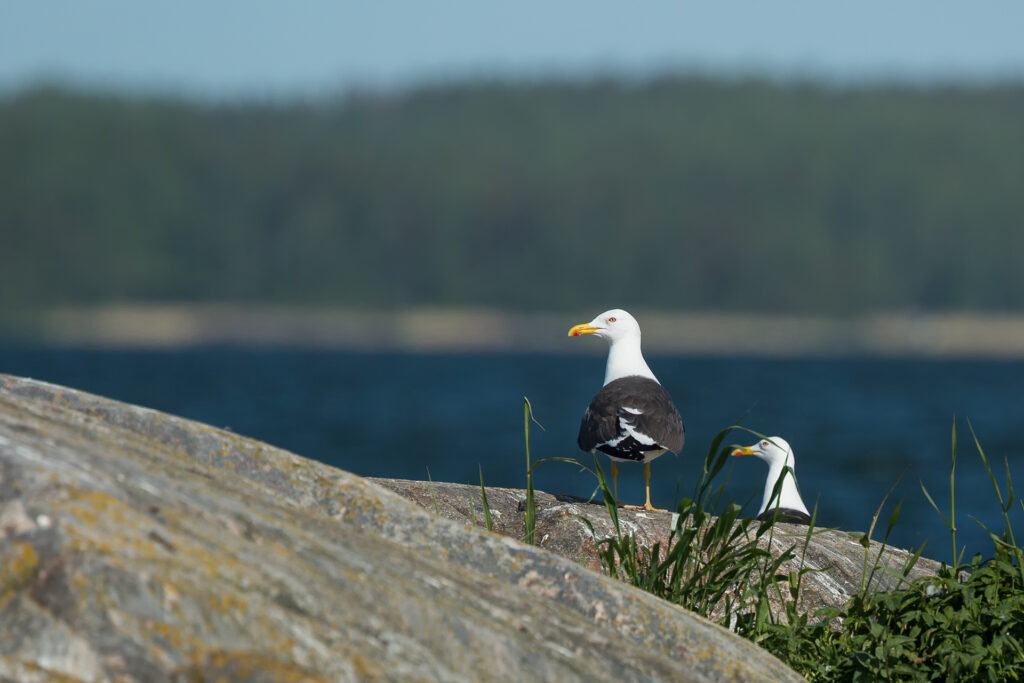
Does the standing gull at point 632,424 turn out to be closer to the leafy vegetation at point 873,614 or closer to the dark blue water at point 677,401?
the dark blue water at point 677,401

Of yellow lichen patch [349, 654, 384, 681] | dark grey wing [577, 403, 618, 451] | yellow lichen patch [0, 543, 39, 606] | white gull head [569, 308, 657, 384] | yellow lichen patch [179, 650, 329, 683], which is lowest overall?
dark grey wing [577, 403, 618, 451]

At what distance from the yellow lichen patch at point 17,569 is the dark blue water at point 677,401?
3.65m

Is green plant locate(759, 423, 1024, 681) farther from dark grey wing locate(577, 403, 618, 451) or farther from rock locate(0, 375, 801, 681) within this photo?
dark grey wing locate(577, 403, 618, 451)

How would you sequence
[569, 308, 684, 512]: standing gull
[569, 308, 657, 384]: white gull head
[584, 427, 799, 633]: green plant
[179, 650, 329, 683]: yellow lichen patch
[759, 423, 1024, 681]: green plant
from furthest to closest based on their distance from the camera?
1. [569, 308, 657, 384]: white gull head
2. [569, 308, 684, 512]: standing gull
3. [584, 427, 799, 633]: green plant
4. [759, 423, 1024, 681]: green plant
5. [179, 650, 329, 683]: yellow lichen patch

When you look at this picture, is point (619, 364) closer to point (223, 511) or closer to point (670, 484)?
point (223, 511)

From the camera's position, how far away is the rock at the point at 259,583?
2.65 metres

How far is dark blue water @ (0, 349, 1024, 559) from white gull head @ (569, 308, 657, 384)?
103 cm

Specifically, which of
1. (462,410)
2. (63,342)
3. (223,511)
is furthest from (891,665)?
(63,342)

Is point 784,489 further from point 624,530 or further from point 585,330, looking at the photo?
point 624,530

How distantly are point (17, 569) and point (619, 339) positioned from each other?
638cm

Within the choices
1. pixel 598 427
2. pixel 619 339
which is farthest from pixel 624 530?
pixel 619 339

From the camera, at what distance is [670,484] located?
38.3 meters

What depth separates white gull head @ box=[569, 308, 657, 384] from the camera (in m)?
8.59

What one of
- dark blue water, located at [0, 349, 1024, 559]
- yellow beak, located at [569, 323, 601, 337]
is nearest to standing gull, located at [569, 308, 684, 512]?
yellow beak, located at [569, 323, 601, 337]
